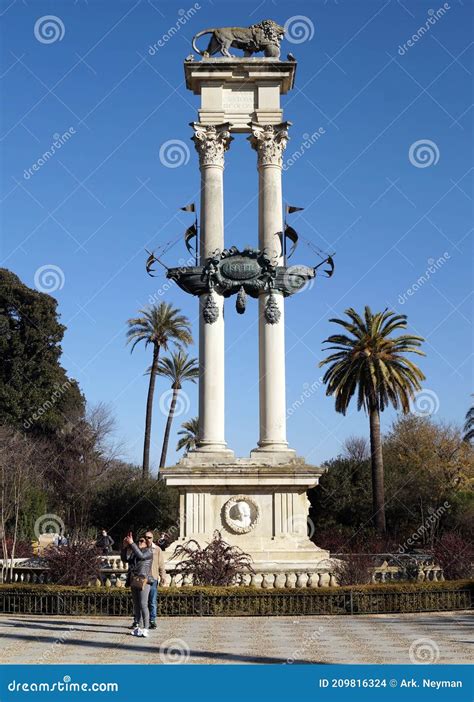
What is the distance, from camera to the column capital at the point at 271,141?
30.2m

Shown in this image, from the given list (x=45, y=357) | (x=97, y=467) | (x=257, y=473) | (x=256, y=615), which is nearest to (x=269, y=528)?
(x=257, y=473)

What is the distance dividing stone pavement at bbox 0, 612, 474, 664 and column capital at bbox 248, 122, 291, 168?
1699 cm

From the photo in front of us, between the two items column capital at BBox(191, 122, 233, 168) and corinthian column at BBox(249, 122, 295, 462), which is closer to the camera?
corinthian column at BBox(249, 122, 295, 462)

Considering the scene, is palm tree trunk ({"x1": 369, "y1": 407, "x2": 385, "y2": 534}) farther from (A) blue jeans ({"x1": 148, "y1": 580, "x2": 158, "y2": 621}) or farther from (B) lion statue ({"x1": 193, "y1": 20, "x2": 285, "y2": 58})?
(A) blue jeans ({"x1": 148, "y1": 580, "x2": 158, "y2": 621})

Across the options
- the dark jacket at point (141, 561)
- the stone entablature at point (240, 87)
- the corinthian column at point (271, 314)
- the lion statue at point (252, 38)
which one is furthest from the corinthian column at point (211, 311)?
the dark jacket at point (141, 561)

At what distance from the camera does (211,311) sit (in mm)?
28875

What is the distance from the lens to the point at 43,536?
47.6m

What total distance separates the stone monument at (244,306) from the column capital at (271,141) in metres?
0.04

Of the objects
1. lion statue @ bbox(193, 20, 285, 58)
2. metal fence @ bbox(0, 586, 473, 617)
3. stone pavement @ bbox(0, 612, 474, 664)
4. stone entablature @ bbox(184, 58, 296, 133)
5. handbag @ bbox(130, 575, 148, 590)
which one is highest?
lion statue @ bbox(193, 20, 285, 58)

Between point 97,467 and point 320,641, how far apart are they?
1826 inches

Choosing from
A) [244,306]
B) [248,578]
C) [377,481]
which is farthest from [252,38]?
[377,481]

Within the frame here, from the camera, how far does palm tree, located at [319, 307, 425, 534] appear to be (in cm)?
4553

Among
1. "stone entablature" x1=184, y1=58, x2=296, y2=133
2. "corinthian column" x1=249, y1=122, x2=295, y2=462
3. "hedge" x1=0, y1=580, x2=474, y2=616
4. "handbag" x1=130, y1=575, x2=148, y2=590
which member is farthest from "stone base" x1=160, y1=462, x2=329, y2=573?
"stone entablature" x1=184, y1=58, x2=296, y2=133
